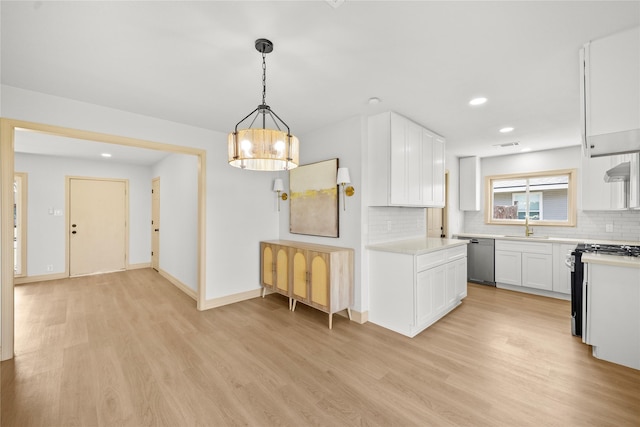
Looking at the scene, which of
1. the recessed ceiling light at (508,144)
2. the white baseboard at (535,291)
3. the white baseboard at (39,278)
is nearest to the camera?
the white baseboard at (535,291)

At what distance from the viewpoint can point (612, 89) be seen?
1770 mm

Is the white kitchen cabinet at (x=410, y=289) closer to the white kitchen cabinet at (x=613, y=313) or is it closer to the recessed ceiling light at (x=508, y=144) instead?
the white kitchen cabinet at (x=613, y=313)

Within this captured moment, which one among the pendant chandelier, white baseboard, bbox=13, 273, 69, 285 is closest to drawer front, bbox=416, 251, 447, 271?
the pendant chandelier

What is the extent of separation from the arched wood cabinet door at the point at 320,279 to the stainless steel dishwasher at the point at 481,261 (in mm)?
3306

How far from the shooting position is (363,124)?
3.25 meters

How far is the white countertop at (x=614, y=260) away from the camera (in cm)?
219

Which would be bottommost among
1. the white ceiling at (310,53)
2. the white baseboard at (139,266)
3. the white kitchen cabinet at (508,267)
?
the white baseboard at (139,266)

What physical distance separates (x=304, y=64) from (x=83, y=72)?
186 centimetres

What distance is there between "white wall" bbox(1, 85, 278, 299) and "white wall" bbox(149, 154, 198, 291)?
22.7 inches

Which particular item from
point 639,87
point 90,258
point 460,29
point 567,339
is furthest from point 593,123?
point 90,258

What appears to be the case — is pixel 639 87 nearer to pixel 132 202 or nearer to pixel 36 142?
pixel 36 142

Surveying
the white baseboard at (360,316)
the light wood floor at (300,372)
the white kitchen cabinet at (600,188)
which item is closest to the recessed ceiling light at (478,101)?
the white kitchen cabinet at (600,188)

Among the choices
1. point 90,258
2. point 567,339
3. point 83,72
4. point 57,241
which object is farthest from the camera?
point 90,258

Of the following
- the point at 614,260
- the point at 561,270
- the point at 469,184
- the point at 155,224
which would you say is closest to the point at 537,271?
the point at 561,270
